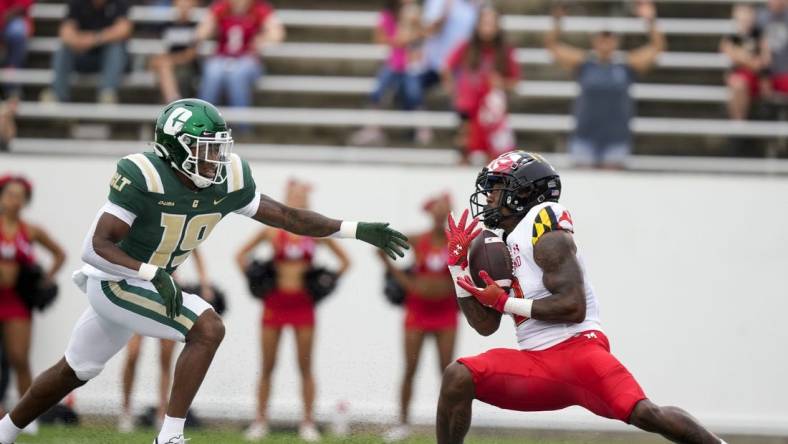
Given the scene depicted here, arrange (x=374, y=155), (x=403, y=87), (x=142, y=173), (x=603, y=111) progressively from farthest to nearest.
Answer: (x=403, y=87), (x=374, y=155), (x=603, y=111), (x=142, y=173)

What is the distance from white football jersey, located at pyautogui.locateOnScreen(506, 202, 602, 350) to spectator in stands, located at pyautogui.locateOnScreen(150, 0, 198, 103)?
6616mm

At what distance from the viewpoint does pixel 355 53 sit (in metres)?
12.9

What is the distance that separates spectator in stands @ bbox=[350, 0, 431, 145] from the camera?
12094mm

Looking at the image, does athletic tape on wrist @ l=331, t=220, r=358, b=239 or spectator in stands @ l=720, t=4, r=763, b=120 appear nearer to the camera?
athletic tape on wrist @ l=331, t=220, r=358, b=239

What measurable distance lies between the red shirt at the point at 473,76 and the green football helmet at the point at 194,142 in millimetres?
5134

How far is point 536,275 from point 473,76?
545 centimetres

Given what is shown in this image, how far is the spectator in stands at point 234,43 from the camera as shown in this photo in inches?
476

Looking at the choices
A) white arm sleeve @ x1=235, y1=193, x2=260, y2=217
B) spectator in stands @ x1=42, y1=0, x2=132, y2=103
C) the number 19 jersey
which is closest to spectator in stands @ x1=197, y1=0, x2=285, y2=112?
spectator in stands @ x1=42, y1=0, x2=132, y2=103

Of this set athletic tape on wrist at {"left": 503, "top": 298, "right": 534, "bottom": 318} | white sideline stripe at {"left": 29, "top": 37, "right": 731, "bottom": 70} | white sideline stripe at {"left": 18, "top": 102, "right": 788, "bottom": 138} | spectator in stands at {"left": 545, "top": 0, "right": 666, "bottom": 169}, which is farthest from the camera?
white sideline stripe at {"left": 29, "top": 37, "right": 731, "bottom": 70}

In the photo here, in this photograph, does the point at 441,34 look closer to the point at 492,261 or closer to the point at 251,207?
the point at 251,207

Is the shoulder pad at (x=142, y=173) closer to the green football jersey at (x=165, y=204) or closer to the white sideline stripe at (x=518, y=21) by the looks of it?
the green football jersey at (x=165, y=204)

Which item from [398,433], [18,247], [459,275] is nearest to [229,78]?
[18,247]

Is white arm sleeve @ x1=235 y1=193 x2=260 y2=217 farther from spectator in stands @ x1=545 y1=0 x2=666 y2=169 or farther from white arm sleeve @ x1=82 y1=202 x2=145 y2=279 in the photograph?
spectator in stands @ x1=545 y1=0 x2=666 y2=169

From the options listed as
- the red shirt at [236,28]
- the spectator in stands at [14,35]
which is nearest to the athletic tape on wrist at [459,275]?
the red shirt at [236,28]
